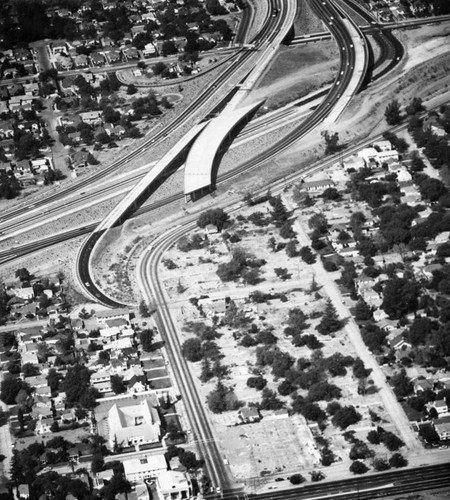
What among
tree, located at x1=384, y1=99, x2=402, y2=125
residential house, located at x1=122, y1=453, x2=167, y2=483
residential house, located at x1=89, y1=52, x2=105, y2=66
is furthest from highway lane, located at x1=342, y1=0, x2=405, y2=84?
residential house, located at x1=122, y1=453, x2=167, y2=483

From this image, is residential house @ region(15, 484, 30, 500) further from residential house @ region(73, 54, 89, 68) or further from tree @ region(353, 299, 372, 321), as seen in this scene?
residential house @ region(73, 54, 89, 68)

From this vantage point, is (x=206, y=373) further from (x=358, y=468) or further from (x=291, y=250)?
(x=291, y=250)

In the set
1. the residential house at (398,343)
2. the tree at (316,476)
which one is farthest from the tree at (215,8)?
the tree at (316,476)

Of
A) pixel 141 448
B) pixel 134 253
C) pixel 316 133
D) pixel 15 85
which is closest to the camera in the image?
pixel 141 448

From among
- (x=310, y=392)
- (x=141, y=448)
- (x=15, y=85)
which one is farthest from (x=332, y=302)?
(x=15, y=85)

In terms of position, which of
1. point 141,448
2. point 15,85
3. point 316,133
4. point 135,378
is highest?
point 15,85

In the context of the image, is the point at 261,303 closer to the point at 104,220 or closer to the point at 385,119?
the point at 104,220

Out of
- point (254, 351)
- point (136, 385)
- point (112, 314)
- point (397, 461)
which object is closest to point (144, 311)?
point (112, 314)
